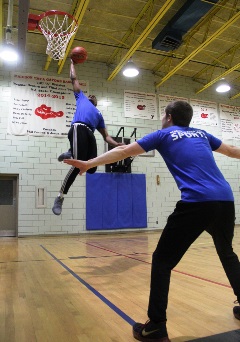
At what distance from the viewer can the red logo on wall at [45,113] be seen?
10188mm

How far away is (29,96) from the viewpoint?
401 inches

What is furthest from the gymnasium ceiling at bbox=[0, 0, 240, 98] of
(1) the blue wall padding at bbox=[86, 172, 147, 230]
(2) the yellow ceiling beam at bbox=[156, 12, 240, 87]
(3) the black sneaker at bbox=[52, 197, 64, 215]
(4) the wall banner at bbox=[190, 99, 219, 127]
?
(3) the black sneaker at bbox=[52, 197, 64, 215]

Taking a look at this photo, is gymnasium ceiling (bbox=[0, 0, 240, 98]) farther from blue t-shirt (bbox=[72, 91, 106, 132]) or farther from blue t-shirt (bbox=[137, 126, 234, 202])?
blue t-shirt (bbox=[137, 126, 234, 202])

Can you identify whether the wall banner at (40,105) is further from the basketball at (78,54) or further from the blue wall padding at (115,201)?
the basketball at (78,54)

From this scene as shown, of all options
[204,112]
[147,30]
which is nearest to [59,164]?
[147,30]

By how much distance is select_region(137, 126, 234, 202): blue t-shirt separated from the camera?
173 cm

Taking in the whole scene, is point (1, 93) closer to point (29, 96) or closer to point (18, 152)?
point (29, 96)

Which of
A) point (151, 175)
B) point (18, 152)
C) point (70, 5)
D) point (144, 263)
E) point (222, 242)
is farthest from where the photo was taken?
point (151, 175)

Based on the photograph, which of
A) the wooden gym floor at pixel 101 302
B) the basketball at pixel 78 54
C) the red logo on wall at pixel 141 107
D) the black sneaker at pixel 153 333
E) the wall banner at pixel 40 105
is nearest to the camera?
the black sneaker at pixel 153 333

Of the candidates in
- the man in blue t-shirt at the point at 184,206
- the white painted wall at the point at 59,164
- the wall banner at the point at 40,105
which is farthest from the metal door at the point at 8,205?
the man in blue t-shirt at the point at 184,206

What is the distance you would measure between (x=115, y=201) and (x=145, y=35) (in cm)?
527

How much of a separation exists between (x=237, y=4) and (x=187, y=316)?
8777 millimetres

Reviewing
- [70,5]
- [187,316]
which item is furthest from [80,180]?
[187,316]

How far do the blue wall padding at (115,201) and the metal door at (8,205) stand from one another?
2322 mm
